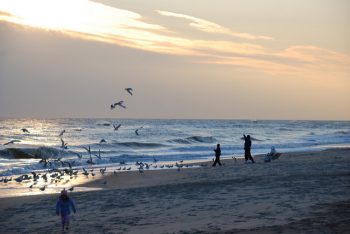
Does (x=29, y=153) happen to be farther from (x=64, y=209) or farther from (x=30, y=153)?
(x=64, y=209)

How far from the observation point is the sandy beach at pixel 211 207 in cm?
1111

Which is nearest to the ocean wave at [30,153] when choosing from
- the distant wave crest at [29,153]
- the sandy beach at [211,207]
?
the distant wave crest at [29,153]

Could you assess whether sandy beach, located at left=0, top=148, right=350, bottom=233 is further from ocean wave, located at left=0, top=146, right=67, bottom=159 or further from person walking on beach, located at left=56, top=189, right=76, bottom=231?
ocean wave, located at left=0, top=146, right=67, bottom=159

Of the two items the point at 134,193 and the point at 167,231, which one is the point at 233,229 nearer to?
the point at 167,231

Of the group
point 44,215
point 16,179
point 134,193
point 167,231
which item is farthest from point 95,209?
point 16,179

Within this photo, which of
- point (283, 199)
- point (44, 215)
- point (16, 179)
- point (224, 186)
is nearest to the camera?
point (283, 199)

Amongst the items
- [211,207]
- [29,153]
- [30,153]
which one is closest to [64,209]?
[211,207]

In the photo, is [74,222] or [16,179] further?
[16,179]

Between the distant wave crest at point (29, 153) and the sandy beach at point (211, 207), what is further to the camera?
the distant wave crest at point (29, 153)

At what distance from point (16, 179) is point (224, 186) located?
11.5 m

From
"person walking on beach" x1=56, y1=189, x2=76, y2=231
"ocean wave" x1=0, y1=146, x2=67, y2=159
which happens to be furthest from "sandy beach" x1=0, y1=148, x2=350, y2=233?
"ocean wave" x1=0, y1=146, x2=67, y2=159

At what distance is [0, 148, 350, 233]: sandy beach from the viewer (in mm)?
11109

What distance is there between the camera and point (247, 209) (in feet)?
41.9

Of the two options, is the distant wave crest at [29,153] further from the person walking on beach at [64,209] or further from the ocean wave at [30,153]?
the person walking on beach at [64,209]
